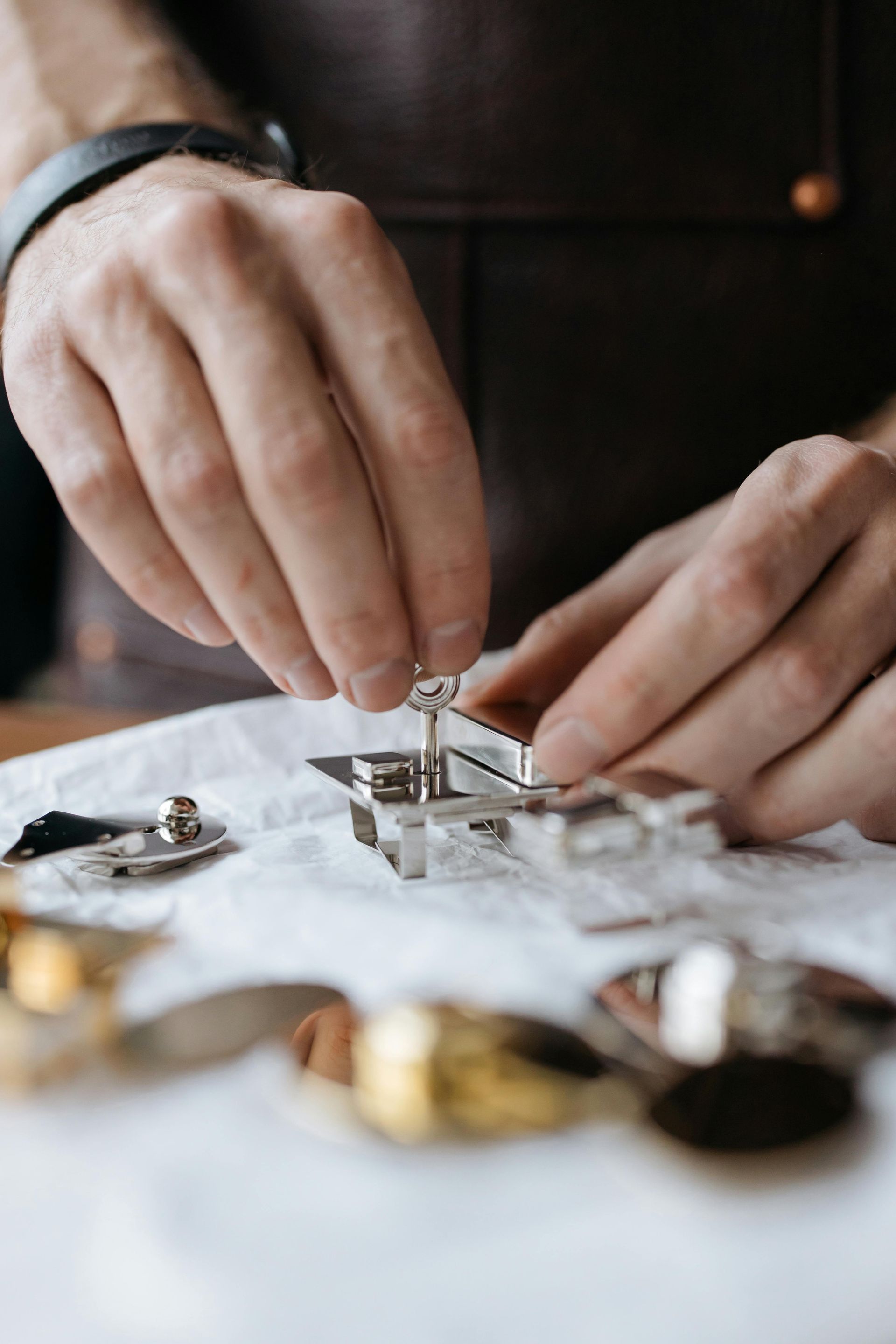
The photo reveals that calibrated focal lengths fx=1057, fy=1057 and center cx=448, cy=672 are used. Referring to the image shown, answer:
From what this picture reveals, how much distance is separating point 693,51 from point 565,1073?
2.25 ft

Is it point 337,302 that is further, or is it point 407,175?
point 407,175

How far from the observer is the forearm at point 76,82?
1.92 feet

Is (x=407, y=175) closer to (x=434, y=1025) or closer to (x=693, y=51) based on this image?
(x=693, y=51)

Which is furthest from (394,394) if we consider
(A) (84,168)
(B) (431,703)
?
(A) (84,168)

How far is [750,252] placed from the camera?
2.32ft

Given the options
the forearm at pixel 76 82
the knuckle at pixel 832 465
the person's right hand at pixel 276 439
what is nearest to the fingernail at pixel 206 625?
the person's right hand at pixel 276 439

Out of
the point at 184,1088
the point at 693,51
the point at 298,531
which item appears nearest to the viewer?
the point at 184,1088

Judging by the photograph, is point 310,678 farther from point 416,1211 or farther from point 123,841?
point 416,1211

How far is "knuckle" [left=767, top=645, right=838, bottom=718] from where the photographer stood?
368 millimetres

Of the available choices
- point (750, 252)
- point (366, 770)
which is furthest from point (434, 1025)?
point (750, 252)

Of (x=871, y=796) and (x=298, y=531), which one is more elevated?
(x=298, y=531)

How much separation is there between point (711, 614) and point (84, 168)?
1.13 feet

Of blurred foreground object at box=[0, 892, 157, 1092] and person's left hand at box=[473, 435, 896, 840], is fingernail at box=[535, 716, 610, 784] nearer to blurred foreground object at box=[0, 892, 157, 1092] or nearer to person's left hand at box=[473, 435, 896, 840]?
person's left hand at box=[473, 435, 896, 840]

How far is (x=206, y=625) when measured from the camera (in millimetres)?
392
